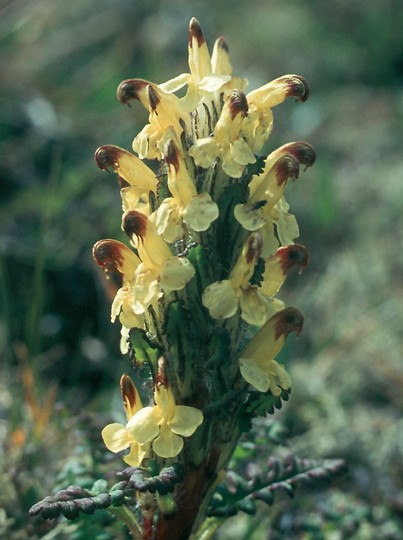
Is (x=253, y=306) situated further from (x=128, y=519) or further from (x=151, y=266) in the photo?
(x=128, y=519)

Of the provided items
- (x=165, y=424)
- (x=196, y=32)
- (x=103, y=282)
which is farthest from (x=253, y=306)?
(x=103, y=282)

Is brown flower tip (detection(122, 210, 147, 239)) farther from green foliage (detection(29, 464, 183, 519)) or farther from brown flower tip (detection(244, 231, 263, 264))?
green foliage (detection(29, 464, 183, 519))

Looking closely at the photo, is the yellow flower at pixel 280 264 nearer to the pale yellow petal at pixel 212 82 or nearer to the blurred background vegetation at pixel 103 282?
the pale yellow petal at pixel 212 82

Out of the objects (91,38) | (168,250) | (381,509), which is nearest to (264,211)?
(168,250)

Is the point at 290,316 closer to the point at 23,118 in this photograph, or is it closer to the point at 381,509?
the point at 381,509

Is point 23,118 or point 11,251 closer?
point 11,251
